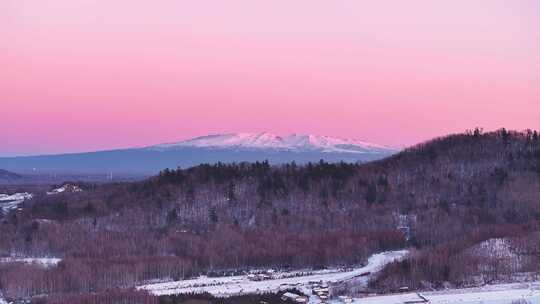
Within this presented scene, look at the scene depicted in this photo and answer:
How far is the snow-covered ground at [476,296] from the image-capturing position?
50625mm

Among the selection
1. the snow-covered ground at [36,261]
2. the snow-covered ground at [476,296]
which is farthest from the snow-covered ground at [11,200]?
the snow-covered ground at [476,296]

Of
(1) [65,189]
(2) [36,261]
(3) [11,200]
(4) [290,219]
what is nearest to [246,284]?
(2) [36,261]

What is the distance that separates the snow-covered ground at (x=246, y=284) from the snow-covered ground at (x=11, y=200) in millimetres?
51361

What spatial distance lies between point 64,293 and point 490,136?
6714cm

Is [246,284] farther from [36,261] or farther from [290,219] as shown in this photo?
[290,219]

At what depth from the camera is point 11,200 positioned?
11912cm

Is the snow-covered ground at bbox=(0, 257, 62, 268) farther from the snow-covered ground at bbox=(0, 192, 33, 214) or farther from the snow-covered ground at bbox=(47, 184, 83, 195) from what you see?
the snow-covered ground at bbox=(47, 184, 83, 195)

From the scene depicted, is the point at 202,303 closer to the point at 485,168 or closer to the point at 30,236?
the point at 30,236

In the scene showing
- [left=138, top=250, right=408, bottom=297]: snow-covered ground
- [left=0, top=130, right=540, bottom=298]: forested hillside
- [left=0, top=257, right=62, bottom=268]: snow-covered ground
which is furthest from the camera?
[left=0, top=257, right=62, bottom=268]: snow-covered ground

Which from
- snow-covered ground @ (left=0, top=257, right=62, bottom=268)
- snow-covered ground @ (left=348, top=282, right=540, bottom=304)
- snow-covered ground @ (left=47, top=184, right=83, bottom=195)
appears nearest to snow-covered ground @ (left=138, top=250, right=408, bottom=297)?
snow-covered ground @ (left=348, top=282, right=540, bottom=304)

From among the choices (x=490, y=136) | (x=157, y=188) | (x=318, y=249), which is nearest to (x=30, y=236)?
(x=157, y=188)

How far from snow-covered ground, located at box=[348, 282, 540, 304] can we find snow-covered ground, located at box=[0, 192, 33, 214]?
66.5 m

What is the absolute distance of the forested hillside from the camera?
60.0m

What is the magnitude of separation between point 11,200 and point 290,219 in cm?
5666
